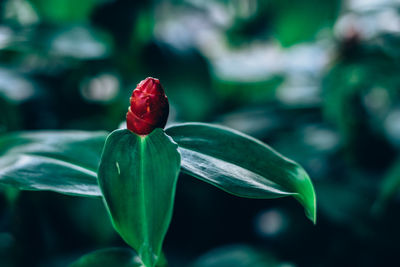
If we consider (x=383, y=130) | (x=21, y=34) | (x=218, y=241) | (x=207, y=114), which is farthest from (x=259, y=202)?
(x=21, y=34)

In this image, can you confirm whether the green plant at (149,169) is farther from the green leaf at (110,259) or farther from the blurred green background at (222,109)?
the blurred green background at (222,109)

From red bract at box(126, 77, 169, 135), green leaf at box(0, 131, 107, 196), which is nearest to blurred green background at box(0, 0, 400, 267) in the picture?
green leaf at box(0, 131, 107, 196)

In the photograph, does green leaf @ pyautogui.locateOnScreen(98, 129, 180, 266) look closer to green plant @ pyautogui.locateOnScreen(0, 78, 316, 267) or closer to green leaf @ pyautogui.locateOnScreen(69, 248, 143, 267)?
green plant @ pyautogui.locateOnScreen(0, 78, 316, 267)

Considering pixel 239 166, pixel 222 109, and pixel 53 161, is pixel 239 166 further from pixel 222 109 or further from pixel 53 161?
pixel 222 109

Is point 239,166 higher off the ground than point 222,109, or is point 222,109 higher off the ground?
point 239,166

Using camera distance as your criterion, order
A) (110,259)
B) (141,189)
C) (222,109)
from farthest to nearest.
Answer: (222,109)
(110,259)
(141,189)

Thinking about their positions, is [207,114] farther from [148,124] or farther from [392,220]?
[148,124]

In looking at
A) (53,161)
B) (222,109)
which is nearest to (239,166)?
(53,161)
